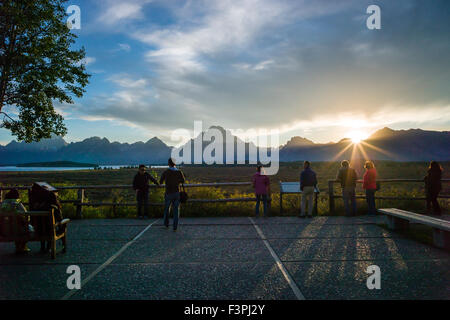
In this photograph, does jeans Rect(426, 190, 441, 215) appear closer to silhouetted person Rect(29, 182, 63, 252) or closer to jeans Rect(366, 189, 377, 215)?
jeans Rect(366, 189, 377, 215)

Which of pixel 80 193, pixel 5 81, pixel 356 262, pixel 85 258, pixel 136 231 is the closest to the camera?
pixel 356 262

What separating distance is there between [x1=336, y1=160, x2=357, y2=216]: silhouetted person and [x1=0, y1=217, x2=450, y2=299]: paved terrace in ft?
7.51

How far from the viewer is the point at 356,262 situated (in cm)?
536

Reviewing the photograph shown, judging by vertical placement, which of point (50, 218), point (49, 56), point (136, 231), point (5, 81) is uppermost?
point (49, 56)

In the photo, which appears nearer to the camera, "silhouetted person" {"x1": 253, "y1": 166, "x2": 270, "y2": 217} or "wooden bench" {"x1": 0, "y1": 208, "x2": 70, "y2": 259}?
"wooden bench" {"x1": 0, "y1": 208, "x2": 70, "y2": 259}

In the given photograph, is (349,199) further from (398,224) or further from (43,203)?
(43,203)

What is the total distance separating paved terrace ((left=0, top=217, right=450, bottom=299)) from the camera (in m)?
4.07

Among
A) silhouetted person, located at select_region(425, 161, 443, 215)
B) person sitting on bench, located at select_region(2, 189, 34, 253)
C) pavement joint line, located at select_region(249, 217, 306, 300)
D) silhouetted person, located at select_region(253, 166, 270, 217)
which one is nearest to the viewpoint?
pavement joint line, located at select_region(249, 217, 306, 300)

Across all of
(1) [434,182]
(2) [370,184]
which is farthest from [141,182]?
(1) [434,182]

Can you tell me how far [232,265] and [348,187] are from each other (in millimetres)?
7242

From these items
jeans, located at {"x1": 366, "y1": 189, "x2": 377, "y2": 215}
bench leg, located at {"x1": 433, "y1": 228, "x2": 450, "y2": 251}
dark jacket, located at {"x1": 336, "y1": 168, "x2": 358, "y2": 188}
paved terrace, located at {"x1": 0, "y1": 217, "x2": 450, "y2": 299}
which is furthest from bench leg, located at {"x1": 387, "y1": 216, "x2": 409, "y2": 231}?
jeans, located at {"x1": 366, "y1": 189, "x2": 377, "y2": 215}
